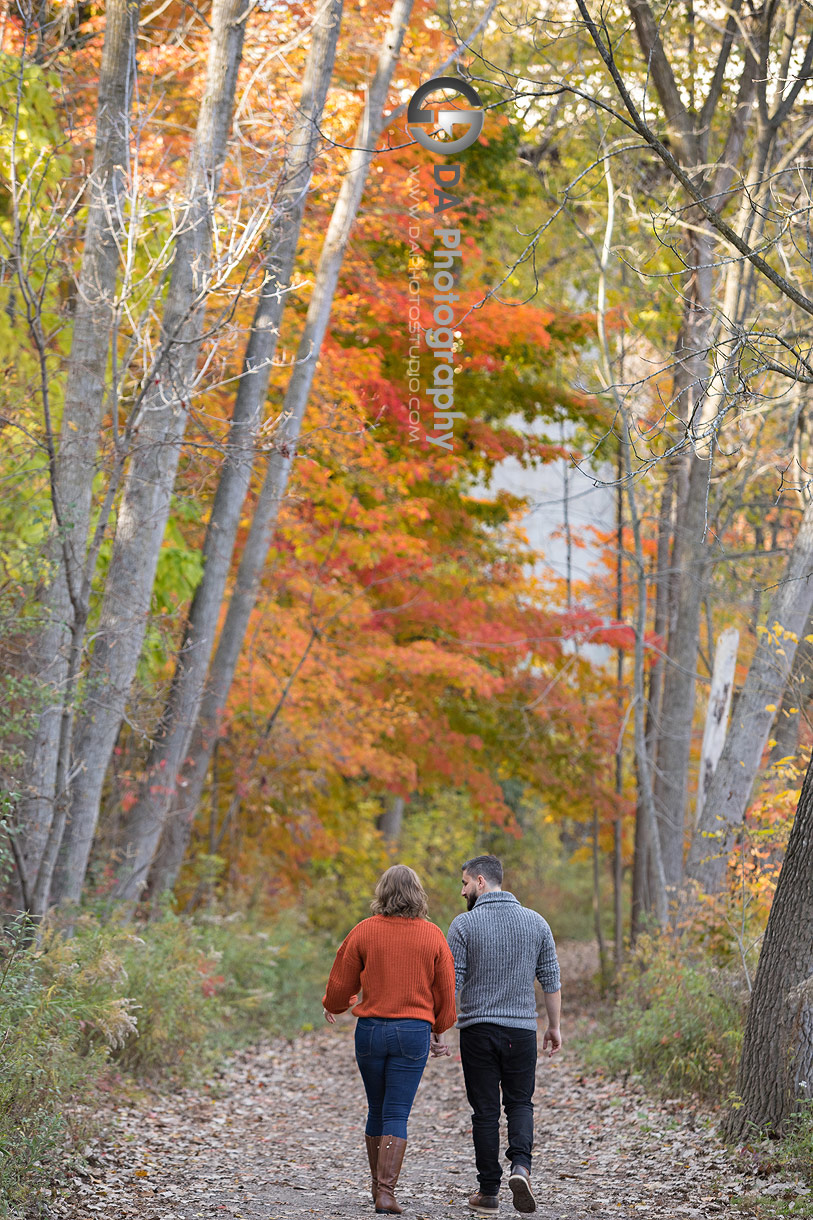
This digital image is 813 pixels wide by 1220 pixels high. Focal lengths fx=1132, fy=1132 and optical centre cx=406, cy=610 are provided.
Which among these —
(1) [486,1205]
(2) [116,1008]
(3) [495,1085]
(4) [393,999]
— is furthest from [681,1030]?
(2) [116,1008]

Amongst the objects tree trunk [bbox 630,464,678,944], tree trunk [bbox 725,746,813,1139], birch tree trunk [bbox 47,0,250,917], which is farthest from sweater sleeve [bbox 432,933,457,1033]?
tree trunk [bbox 630,464,678,944]

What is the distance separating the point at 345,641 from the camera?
41.6ft

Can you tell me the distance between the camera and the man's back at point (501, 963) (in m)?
5.29

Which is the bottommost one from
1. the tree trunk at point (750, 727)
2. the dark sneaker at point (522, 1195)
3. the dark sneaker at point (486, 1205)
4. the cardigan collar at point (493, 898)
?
the dark sneaker at point (486, 1205)

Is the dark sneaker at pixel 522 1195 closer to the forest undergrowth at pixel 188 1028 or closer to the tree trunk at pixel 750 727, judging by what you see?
the forest undergrowth at pixel 188 1028

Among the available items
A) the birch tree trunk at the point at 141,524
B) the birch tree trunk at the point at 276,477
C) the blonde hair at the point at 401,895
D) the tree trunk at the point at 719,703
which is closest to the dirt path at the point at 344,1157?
the blonde hair at the point at 401,895

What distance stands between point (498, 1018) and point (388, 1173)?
84 cm

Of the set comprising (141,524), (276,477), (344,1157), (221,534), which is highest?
(276,477)

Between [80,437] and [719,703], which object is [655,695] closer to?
[719,703]

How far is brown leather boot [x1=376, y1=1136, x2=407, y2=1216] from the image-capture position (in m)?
5.11

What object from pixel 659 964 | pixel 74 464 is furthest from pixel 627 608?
pixel 74 464

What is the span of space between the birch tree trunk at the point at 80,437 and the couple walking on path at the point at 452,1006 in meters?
2.86

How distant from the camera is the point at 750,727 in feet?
34.0

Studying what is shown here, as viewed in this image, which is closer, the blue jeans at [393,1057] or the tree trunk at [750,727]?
the blue jeans at [393,1057]
